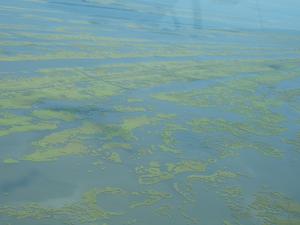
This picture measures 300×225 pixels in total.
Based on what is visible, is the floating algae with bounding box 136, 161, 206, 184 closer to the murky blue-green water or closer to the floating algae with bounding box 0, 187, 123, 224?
the murky blue-green water

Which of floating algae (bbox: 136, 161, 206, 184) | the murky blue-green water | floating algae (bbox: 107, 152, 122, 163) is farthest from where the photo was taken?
floating algae (bbox: 107, 152, 122, 163)

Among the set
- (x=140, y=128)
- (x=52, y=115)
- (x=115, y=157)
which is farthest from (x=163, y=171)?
(x=52, y=115)

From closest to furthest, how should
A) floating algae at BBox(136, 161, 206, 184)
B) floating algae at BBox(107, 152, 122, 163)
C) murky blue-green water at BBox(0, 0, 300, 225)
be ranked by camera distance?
murky blue-green water at BBox(0, 0, 300, 225)
floating algae at BBox(136, 161, 206, 184)
floating algae at BBox(107, 152, 122, 163)

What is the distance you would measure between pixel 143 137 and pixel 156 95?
146 centimetres

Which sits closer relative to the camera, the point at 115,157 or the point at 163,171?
the point at 163,171

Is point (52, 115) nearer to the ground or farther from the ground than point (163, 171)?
farther from the ground

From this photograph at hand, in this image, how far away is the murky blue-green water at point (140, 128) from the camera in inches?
139

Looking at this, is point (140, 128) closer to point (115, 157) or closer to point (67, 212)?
point (115, 157)

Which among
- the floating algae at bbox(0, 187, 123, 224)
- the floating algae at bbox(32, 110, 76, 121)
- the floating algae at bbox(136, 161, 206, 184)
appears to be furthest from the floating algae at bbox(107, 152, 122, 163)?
the floating algae at bbox(32, 110, 76, 121)

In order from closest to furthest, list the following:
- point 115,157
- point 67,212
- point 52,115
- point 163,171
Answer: point 67,212 < point 163,171 < point 115,157 < point 52,115

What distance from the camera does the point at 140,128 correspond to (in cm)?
496

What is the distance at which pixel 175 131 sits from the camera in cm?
502

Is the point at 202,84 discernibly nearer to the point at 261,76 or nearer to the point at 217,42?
the point at 261,76

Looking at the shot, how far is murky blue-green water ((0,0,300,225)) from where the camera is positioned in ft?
11.6
